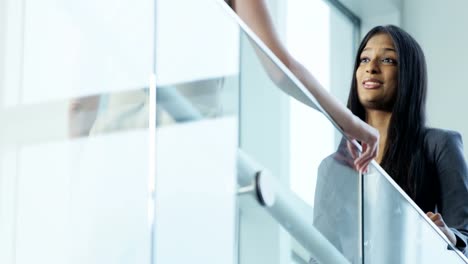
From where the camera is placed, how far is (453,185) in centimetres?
277

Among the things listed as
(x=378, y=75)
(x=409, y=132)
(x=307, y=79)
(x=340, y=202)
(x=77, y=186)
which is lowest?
(x=77, y=186)

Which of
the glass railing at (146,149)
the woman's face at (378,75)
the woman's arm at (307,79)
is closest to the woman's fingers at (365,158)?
the woman's arm at (307,79)

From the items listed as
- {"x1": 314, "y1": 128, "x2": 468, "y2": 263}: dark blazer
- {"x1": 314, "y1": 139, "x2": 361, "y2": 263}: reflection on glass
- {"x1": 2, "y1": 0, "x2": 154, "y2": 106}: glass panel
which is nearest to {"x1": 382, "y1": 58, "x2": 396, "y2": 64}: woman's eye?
{"x1": 314, "y1": 128, "x2": 468, "y2": 263}: dark blazer

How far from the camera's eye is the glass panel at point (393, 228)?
2197 millimetres

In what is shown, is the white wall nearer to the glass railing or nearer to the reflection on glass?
the reflection on glass

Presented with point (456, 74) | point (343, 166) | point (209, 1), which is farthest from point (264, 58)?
point (456, 74)

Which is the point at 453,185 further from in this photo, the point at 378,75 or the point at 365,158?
the point at 365,158

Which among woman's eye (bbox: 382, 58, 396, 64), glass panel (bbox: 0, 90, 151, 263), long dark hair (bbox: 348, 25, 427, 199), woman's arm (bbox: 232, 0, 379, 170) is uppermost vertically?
woman's eye (bbox: 382, 58, 396, 64)

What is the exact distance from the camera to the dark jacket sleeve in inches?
108

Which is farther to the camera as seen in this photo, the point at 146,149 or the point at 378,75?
the point at 378,75

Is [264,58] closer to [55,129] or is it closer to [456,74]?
[55,129]

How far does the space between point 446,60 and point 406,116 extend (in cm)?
336

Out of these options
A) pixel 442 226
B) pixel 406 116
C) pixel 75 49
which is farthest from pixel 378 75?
pixel 75 49

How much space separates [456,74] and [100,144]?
485cm
